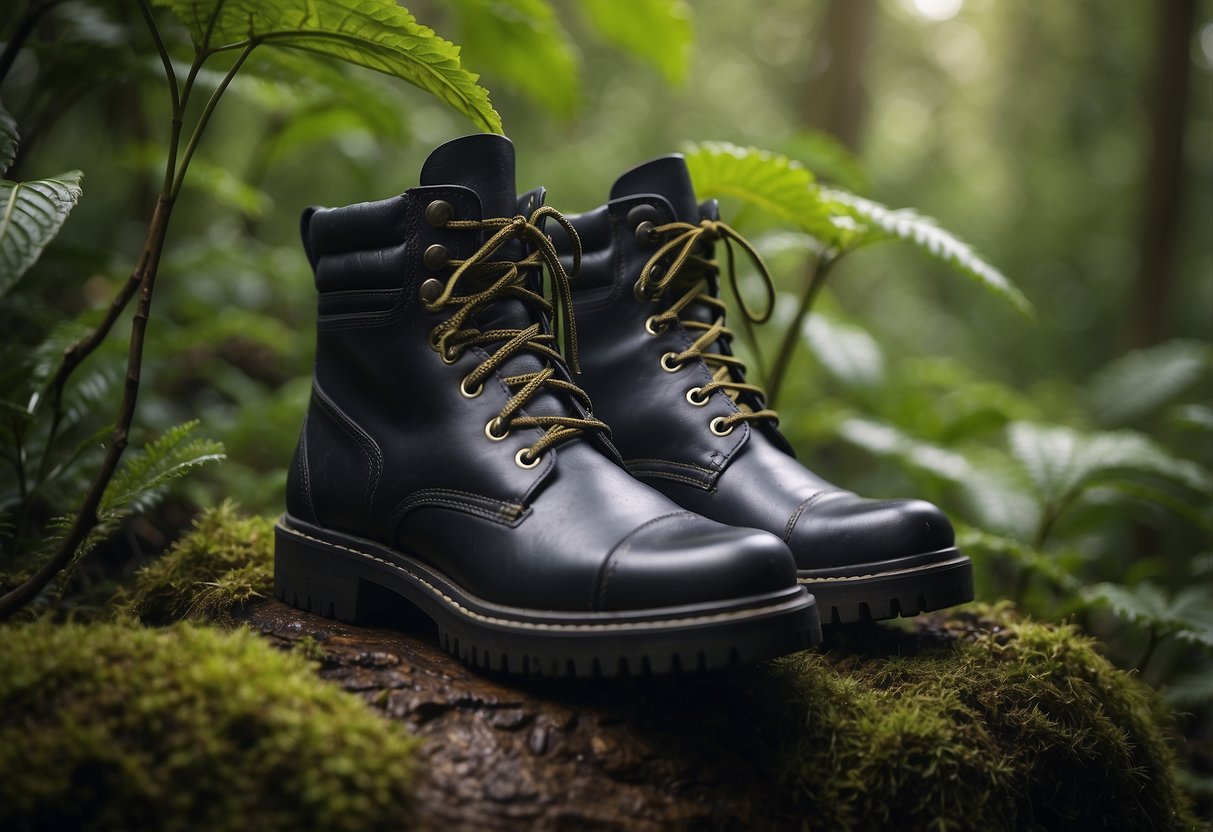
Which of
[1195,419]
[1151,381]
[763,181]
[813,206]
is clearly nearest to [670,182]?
[763,181]

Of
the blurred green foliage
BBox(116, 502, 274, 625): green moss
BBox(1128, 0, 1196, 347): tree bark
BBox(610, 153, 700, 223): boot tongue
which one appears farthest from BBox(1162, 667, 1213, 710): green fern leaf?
BBox(1128, 0, 1196, 347): tree bark

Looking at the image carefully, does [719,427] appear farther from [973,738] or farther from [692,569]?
[973,738]

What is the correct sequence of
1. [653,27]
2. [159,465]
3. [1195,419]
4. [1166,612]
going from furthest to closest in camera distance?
[653,27] < [1195,419] < [1166,612] < [159,465]

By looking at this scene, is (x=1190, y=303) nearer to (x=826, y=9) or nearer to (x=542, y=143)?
(x=826, y=9)

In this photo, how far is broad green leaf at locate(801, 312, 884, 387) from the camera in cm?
353

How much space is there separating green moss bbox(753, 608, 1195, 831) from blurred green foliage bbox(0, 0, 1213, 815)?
2.03 feet

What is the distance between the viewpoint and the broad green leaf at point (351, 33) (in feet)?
5.25

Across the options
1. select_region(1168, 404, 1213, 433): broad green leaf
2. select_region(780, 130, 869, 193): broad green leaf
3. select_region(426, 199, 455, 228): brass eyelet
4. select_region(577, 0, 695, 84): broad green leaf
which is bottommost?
select_region(1168, 404, 1213, 433): broad green leaf

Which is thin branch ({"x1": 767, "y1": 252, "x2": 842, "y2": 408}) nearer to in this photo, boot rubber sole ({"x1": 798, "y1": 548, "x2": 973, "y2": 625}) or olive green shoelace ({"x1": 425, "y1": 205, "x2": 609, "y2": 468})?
boot rubber sole ({"x1": 798, "y1": 548, "x2": 973, "y2": 625})

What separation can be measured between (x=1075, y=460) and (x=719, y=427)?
1920mm

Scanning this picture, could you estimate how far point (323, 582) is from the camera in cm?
184

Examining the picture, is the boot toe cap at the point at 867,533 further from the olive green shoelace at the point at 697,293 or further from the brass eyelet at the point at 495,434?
the brass eyelet at the point at 495,434

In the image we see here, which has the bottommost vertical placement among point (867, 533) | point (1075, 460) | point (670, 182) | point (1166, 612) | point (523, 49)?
point (1166, 612)

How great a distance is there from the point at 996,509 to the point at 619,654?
251 centimetres
